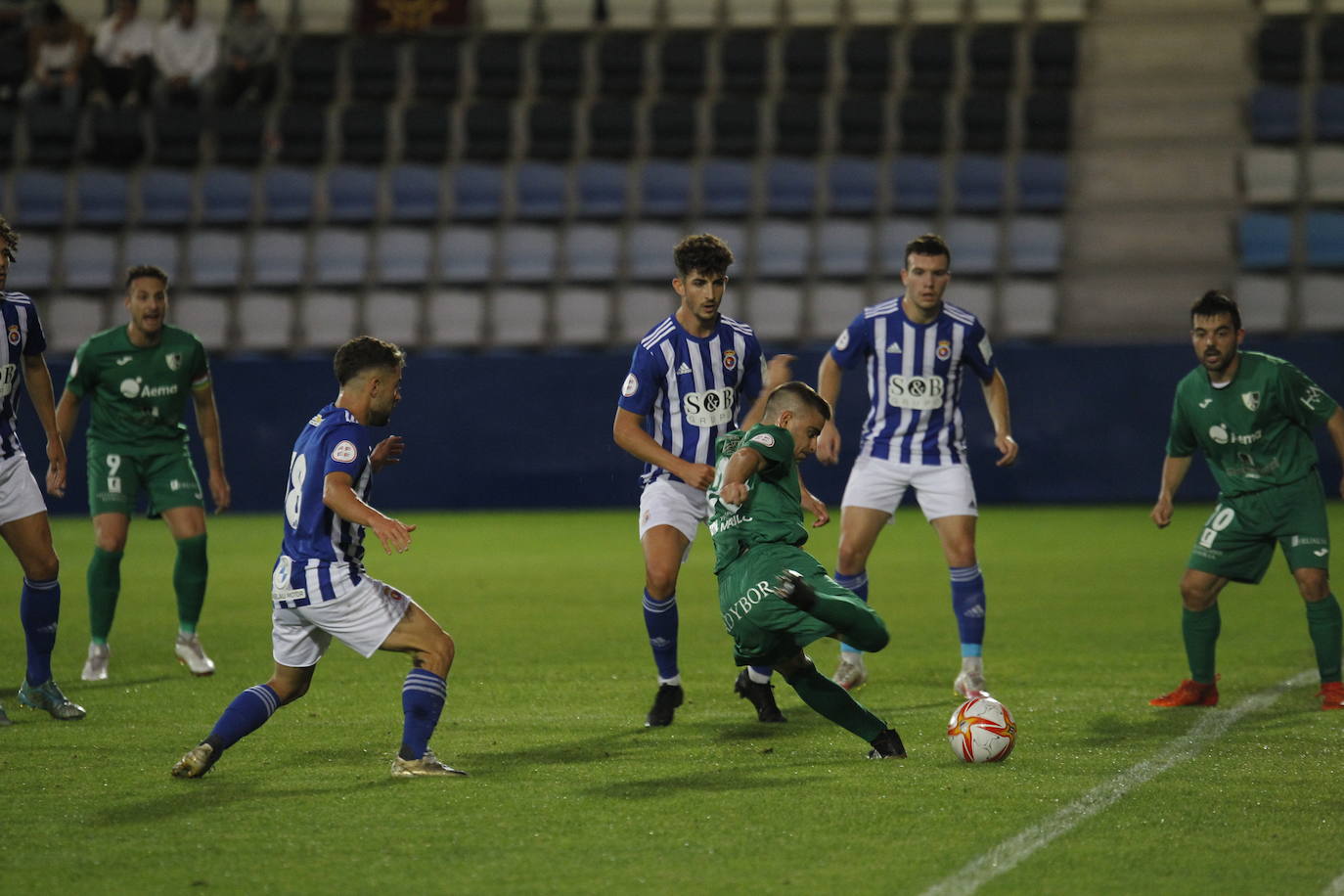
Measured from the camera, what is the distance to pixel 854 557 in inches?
313

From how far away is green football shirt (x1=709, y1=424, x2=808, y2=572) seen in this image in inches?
231

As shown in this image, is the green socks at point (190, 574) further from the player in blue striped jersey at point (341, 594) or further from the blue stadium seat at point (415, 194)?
the blue stadium seat at point (415, 194)

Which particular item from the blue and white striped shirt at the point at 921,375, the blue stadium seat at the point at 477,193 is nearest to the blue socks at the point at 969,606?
the blue and white striped shirt at the point at 921,375

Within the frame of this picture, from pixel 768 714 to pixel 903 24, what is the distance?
1605cm

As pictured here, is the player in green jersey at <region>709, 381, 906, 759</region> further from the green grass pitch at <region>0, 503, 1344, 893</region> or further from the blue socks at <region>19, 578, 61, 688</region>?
the blue socks at <region>19, 578, 61, 688</region>

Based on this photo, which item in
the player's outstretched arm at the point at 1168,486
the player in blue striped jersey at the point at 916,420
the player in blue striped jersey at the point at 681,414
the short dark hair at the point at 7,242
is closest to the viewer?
the short dark hair at the point at 7,242

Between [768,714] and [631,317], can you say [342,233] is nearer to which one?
[631,317]

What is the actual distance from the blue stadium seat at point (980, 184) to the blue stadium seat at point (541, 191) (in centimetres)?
488

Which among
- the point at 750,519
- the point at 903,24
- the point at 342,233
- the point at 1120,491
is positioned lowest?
the point at 1120,491

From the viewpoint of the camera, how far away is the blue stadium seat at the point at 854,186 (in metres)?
20.0

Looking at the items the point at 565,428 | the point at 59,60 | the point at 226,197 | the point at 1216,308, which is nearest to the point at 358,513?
the point at 1216,308

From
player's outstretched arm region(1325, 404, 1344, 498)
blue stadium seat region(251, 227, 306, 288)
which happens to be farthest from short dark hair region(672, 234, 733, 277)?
blue stadium seat region(251, 227, 306, 288)

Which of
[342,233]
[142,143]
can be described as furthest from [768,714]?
[142,143]

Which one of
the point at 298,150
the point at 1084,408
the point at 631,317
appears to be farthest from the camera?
the point at 298,150
